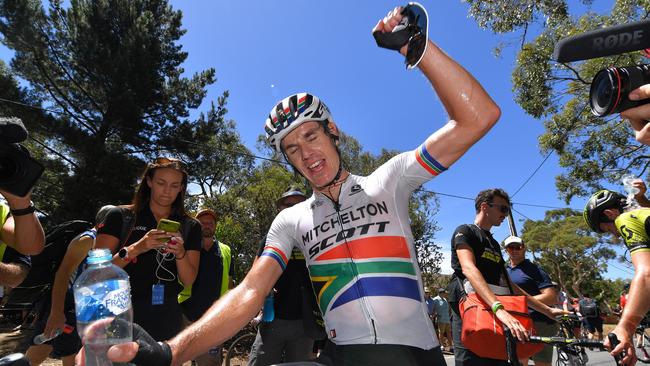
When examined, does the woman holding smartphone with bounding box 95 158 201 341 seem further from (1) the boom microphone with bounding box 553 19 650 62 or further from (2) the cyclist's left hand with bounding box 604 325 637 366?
(2) the cyclist's left hand with bounding box 604 325 637 366

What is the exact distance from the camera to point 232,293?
193cm

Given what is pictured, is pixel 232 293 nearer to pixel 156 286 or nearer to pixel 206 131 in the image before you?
pixel 156 286

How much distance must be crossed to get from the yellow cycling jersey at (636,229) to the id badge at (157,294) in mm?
3916

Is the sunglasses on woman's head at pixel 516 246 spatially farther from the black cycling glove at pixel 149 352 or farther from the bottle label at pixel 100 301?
the bottle label at pixel 100 301

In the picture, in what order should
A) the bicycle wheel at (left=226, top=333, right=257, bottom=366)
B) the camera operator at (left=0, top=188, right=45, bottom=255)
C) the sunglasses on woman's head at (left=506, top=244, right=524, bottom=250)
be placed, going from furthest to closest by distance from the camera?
1. the bicycle wheel at (left=226, top=333, right=257, bottom=366)
2. the sunglasses on woman's head at (left=506, top=244, right=524, bottom=250)
3. the camera operator at (left=0, top=188, right=45, bottom=255)

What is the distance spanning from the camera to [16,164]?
2426 mm

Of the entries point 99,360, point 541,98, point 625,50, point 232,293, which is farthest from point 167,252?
point 541,98

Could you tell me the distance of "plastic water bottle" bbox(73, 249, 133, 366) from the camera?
4.06ft

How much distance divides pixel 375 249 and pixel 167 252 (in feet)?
6.55

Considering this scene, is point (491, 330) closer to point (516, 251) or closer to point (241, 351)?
point (516, 251)

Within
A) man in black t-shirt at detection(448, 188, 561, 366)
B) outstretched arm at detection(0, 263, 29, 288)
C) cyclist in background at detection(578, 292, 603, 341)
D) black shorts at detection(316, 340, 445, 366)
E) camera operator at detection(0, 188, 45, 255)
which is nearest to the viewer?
black shorts at detection(316, 340, 445, 366)

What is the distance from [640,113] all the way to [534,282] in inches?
186

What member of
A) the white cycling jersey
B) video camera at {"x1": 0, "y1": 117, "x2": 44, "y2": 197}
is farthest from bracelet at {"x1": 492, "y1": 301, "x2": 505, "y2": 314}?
video camera at {"x1": 0, "y1": 117, "x2": 44, "y2": 197}

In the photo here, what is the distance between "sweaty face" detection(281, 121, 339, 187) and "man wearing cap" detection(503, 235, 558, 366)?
169 inches
